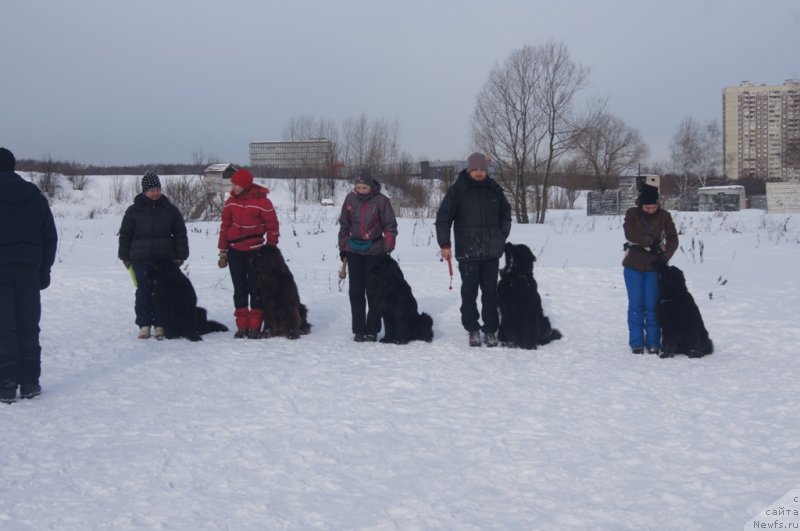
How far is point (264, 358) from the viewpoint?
23.1 ft

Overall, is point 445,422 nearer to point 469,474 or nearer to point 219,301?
point 469,474

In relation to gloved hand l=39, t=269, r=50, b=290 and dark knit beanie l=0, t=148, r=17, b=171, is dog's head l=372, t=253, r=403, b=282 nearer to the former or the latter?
gloved hand l=39, t=269, r=50, b=290

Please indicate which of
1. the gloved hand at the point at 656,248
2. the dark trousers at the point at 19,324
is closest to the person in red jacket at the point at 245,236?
the dark trousers at the point at 19,324

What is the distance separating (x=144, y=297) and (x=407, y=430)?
14.6ft

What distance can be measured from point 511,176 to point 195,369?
25.0 metres

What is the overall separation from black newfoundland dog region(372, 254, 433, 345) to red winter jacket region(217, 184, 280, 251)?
52.2 inches

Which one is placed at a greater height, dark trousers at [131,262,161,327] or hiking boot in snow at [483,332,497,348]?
dark trousers at [131,262,161,327]

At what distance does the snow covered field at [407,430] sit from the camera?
3516 mm

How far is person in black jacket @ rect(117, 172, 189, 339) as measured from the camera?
7.80 meters

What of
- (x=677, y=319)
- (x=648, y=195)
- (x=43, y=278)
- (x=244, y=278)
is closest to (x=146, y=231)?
(x=244, y=278)

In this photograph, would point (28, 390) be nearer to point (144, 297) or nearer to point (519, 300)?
point (144, 297)

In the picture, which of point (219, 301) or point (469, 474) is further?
point (219, 301)

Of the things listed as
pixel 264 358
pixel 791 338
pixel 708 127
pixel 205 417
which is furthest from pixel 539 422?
pixel 708 127

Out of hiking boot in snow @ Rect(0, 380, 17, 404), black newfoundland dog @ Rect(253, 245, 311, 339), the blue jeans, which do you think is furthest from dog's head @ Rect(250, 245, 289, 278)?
the blue jeans
